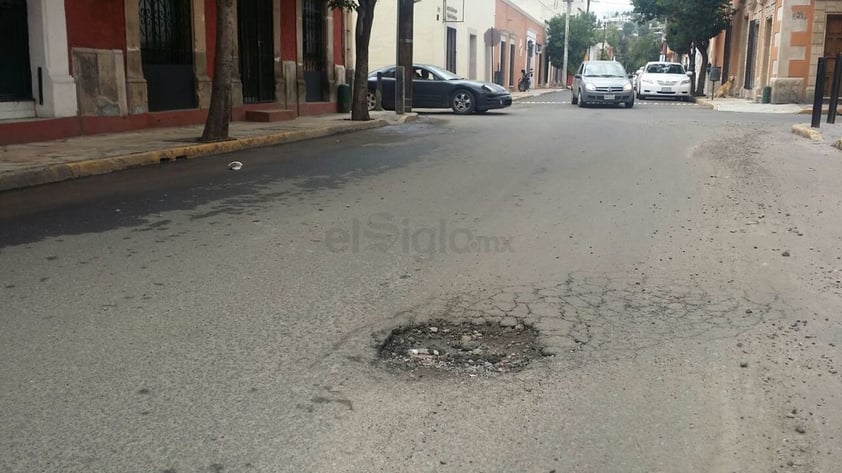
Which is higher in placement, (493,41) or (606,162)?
(493,41)

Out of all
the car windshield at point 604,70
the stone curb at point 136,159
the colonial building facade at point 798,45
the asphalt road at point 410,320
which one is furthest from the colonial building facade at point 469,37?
the asphalt road at point 410,320

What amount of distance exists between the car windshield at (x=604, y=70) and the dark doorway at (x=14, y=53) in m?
18.8

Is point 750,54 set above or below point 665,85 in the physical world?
above

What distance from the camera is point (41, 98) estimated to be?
40.2 feet

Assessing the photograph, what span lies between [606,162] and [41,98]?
8710 millimetres

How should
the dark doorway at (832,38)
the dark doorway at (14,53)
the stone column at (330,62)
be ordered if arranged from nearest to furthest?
the dark doorway at (14,53), the stone column at (330,62), the dark doorway at (832,38)

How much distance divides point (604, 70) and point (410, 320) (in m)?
24.3

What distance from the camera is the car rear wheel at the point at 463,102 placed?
22.2 metres

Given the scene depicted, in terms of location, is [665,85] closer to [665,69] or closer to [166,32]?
[665,69]

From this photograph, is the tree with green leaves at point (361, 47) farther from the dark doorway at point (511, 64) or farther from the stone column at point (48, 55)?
the dark doorway at point (511, 64)

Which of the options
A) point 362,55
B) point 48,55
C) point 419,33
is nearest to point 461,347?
point 48,55

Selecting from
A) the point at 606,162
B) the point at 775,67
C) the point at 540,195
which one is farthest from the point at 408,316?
the point at 775,67

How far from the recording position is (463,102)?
73.1 ft

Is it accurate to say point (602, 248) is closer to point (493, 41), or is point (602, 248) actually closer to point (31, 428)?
point (31, 428)
